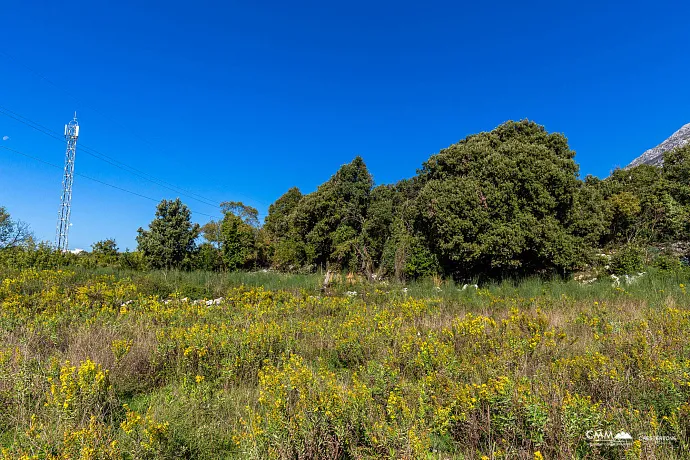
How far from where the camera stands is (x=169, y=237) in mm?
20406

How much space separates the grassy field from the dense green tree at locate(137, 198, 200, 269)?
15.2 m

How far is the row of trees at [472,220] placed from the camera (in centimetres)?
1120

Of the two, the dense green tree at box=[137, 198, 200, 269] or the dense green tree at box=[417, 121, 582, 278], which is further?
the dense green tree at box=[137, 198, 200, 269]

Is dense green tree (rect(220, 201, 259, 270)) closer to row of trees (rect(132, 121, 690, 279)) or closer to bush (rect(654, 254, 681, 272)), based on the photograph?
row of trees (rect(132, 121, 690, 279))

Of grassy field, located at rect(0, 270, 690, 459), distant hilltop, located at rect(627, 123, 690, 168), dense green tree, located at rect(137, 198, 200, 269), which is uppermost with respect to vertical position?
distant hilltop, located at rect(627, 123, 690, 168)

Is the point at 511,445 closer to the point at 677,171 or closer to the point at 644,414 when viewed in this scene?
the point at 644,414

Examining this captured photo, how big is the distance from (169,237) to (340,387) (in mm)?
20420

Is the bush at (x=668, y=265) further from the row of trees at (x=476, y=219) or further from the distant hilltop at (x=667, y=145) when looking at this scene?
the distant hilltop at (x=667, y=145)

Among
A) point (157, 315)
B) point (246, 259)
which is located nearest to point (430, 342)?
point (157, 315)

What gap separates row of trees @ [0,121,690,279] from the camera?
11203 mm

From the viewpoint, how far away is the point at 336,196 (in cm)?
1995

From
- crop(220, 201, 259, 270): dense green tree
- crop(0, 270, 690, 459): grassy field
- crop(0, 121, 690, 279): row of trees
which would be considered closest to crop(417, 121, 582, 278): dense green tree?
crop(0, 121, 690, 279): row of trees

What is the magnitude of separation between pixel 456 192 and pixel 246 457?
434 inches

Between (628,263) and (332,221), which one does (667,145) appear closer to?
(628,263)
